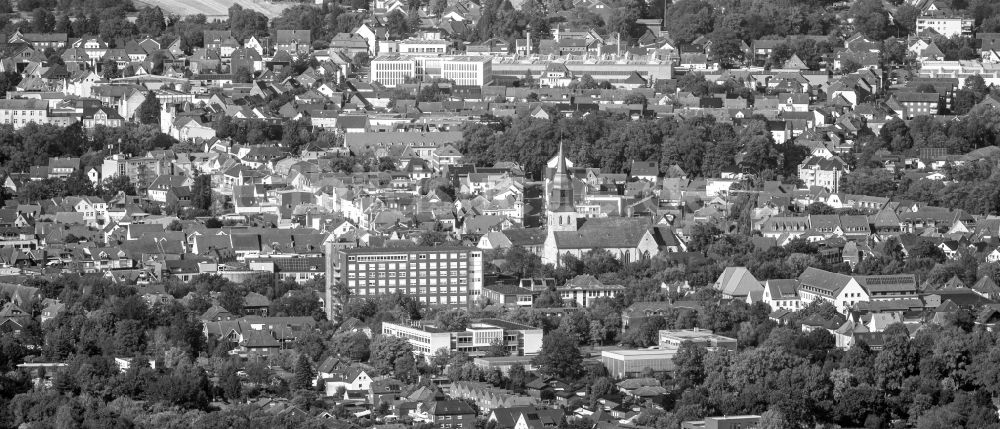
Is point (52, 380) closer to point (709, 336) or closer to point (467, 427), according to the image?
point (467, 427)

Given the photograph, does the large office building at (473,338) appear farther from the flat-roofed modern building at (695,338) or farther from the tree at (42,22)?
the tree at (42,22)

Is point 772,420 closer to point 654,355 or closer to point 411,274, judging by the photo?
point 654,355

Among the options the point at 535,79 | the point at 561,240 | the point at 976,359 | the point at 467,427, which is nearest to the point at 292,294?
the point at 561,240

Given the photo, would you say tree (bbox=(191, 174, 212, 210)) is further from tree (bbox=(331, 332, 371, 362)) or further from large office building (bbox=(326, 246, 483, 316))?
tree (bbox=(331, 332, 371, 362))

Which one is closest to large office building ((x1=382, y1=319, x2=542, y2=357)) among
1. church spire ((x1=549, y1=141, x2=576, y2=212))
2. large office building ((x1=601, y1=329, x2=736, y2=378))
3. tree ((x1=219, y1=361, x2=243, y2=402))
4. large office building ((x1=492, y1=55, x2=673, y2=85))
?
large office building ((x1=601, y1=329, x2=736, y2=378))

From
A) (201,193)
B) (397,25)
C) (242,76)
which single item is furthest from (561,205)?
(397,25)

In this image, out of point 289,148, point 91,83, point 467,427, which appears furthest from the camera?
point 91,83
